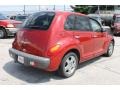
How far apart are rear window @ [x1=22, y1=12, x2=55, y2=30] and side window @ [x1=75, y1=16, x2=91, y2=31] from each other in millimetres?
765

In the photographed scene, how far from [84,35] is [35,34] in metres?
1.45

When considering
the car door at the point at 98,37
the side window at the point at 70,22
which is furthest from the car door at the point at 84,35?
the car door at the point at 98,37

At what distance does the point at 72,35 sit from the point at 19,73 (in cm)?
167

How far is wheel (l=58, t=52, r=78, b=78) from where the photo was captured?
5.82 metres

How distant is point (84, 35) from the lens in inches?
258

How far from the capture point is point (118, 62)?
7.80 metres

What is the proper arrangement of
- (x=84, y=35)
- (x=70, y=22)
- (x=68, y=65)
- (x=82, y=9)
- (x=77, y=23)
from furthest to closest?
(x=82, y=9) → (x=84, y=35) → (x=77, y=23) → (x=70, y=22) → (x=68, y=65)

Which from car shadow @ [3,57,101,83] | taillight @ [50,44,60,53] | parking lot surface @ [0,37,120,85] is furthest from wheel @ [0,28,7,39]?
taillight @ [50,44,60,53]

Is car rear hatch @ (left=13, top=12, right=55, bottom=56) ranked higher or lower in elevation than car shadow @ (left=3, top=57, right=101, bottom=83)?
higher

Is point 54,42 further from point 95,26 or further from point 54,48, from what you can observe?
point 95,26

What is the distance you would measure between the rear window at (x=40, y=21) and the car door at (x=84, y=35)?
2.50 ft

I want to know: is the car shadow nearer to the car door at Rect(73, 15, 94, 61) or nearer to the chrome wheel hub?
the chrome wheel hub

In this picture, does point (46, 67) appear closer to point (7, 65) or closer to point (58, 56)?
point (58, 56)

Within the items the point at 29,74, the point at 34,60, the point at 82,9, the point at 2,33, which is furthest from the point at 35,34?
the point at 82,9
